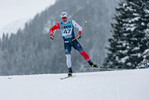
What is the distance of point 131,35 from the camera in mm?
19781

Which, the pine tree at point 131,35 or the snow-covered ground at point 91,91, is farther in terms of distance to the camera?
the pine tree at point 131,35

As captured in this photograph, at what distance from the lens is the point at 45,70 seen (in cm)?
7919

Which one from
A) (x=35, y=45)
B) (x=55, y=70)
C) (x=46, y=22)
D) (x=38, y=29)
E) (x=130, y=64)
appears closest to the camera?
(x=130, y=64)

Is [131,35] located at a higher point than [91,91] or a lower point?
higher

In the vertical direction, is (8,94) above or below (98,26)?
below

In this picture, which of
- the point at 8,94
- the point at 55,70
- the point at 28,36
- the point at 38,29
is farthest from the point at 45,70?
the point at 8,94

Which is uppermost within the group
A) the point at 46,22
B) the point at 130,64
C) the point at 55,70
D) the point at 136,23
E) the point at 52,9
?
the point at 52,9

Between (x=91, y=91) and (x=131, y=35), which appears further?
(x=131, y=35)

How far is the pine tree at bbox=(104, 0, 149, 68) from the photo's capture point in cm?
1878

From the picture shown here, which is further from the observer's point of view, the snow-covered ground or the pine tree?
the pine tree

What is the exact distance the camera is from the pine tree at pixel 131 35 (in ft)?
61.6

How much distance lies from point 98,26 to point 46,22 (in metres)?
43.9

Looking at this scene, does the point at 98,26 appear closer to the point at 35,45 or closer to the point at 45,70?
the point at 35,45

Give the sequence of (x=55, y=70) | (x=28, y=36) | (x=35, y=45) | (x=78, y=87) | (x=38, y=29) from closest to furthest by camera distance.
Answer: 1. (x=78, y=87)
2. (x=55, y=70)
3. (x=35, y=45)
4. (x=28, y=36)
5. (x=38, y=29)
